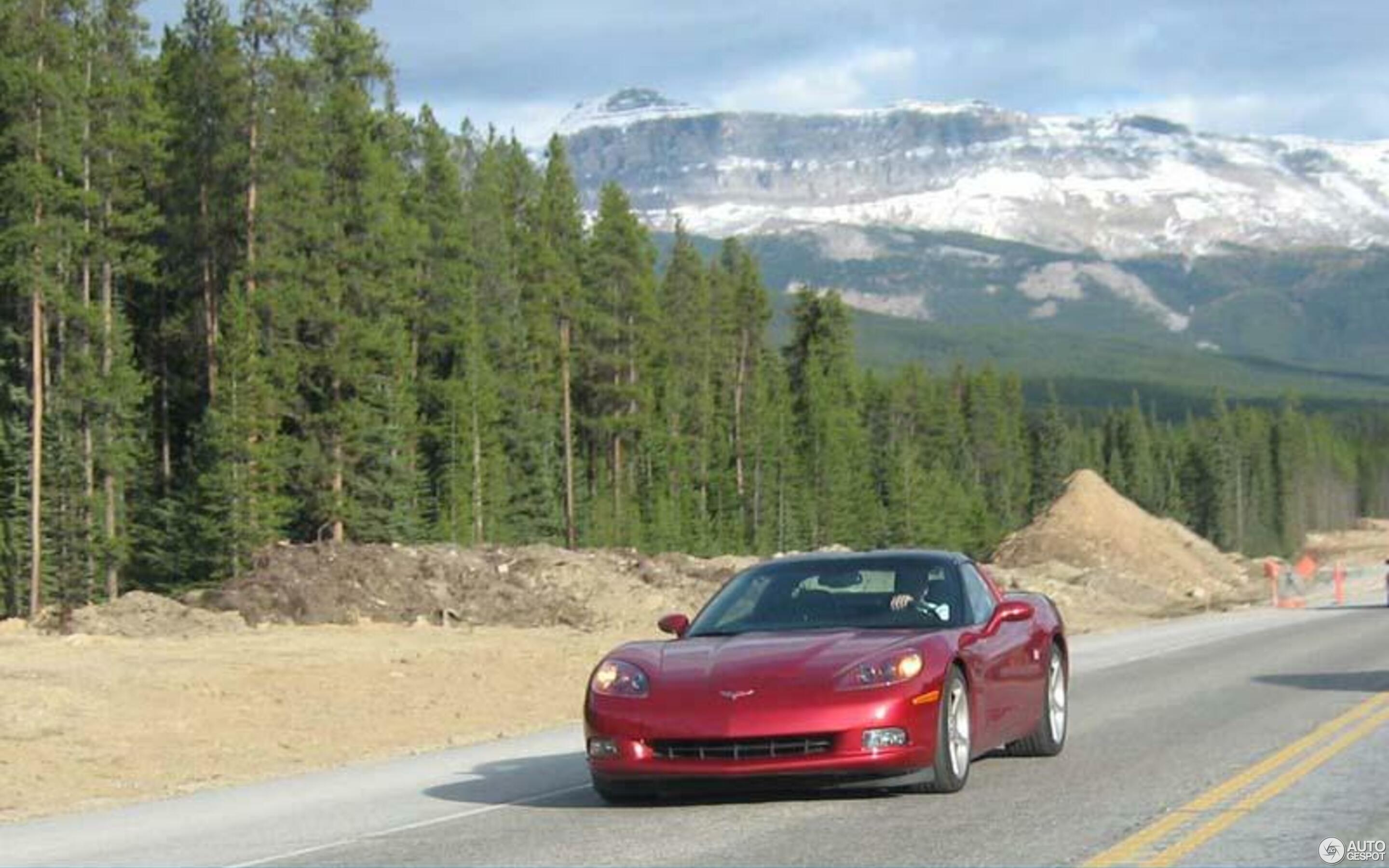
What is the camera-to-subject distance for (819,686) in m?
11.4

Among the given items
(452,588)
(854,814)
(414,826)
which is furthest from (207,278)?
(854,814)

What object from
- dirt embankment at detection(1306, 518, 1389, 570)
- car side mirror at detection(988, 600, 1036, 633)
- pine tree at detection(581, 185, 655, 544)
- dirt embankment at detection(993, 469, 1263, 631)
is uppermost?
pine tree at detection(581, 185, 655, 544)

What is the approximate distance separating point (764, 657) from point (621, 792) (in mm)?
1203

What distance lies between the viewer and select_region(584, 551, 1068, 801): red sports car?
445 inches

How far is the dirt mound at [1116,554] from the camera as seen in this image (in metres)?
64.1

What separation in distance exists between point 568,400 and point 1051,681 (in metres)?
64.4

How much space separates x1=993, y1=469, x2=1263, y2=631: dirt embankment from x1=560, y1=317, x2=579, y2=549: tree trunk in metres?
15.7

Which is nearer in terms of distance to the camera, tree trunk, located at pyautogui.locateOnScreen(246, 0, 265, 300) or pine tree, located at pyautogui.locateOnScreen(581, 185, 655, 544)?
tree trunk, located at pyautogui.locateOnScreen(246, 0, 265, 300)

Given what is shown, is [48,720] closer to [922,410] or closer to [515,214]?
[515,214]

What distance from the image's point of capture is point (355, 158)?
58219 millimetres

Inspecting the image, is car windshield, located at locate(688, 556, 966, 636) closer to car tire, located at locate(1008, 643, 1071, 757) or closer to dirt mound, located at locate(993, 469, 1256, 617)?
car tire, located at locate(1008, 643, 1071, 757)

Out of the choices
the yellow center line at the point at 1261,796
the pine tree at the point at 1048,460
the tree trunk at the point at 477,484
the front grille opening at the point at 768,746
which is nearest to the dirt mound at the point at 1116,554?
the tree trunk at the point at 477,484

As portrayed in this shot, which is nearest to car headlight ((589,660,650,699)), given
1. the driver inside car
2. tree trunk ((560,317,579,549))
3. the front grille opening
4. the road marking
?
the front grille opening

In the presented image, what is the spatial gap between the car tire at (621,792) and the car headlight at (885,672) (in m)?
1.39
